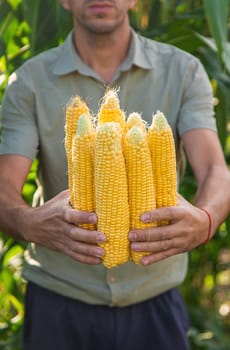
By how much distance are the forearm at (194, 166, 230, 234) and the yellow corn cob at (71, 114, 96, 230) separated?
1.24 ft

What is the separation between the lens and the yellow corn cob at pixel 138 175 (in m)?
1.61

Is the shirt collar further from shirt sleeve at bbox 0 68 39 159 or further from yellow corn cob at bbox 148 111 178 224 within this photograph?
yellow corn cob at bbox 148 111 178 224

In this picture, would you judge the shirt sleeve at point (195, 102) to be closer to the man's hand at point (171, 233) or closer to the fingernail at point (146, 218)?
the man's hand at point (171, 233)

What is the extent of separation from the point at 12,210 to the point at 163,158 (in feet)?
1.65

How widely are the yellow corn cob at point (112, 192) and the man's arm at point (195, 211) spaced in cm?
3

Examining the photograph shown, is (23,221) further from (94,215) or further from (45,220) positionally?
Answer: (94,215)

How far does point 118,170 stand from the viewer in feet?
5.32

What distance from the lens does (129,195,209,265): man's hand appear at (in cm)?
170

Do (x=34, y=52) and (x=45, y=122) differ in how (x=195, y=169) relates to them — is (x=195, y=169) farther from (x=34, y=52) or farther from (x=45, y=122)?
(x=34, y=52)

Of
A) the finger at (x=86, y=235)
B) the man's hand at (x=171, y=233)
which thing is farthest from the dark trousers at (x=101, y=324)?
the finger at (x=86, y=235)

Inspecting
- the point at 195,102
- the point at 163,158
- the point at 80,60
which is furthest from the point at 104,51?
the point at 163,158

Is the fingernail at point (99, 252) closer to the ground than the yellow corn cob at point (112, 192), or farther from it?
closer to the ground

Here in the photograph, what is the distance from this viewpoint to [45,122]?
2207 mm

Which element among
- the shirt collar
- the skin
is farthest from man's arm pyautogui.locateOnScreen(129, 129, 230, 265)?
the shirt collar
